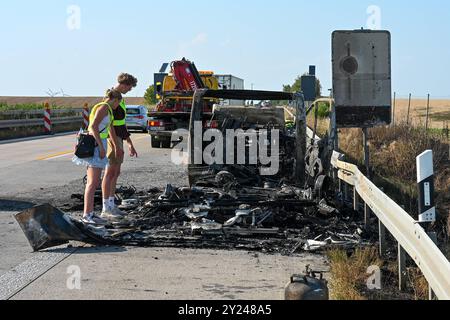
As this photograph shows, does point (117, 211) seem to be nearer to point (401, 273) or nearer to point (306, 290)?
point (401, 273)

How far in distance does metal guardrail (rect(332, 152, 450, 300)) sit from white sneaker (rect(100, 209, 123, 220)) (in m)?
3.13

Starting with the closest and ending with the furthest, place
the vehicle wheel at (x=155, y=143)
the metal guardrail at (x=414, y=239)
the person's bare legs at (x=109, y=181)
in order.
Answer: the metal guardrail at (x=414, y=239) → the person's bare legs at (x=109, y=181) → the vehicle wheel at (x=155, y=143)

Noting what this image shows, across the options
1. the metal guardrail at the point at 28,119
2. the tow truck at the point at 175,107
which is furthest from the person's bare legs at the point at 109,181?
the metal guardrail at the point at 28,119

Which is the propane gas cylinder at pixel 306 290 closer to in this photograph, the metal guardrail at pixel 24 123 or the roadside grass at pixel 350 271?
the roadside grass at pixel 350 271

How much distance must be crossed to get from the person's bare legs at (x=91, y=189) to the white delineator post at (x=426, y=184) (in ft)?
14.2

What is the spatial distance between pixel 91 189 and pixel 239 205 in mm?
1968

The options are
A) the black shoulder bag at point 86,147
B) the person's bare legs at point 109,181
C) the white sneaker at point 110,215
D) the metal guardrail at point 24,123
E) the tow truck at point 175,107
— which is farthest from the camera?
the metal guardrail at point 24,123

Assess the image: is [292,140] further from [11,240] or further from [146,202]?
[11,240]

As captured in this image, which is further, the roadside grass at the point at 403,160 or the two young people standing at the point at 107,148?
the roadside grass at the point at 403,160

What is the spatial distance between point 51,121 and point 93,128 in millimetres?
27356

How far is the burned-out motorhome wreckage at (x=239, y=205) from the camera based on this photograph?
308 inches

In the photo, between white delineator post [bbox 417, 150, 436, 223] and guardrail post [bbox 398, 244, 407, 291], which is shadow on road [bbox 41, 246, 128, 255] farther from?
white delineator post [bbox 417, 150, 436, 223]

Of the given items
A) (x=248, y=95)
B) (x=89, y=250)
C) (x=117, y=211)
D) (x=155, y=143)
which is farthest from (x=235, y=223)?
(x=155, y=143)
